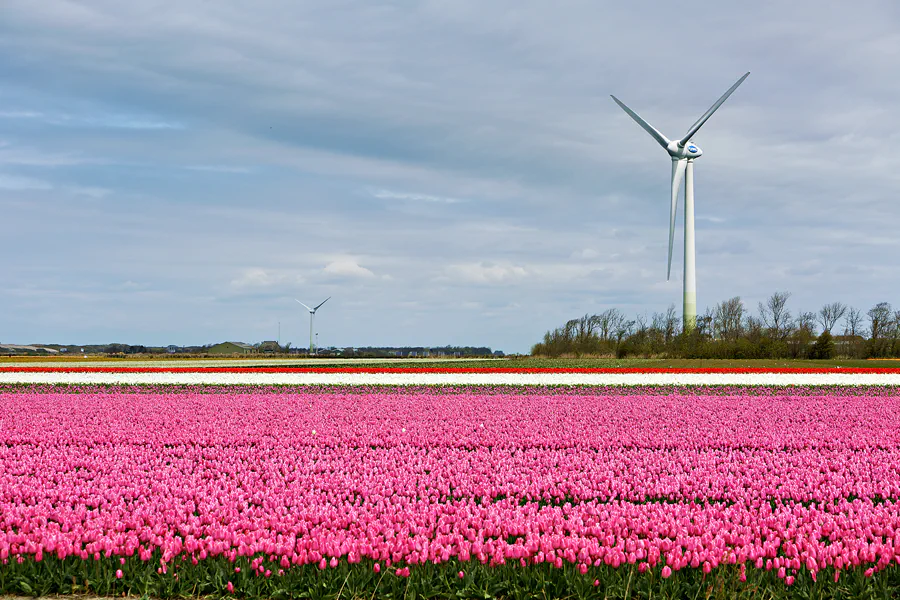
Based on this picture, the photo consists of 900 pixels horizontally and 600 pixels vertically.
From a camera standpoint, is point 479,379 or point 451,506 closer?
point 451,506

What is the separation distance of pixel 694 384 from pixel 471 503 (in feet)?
68.7

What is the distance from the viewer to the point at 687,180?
232 feet

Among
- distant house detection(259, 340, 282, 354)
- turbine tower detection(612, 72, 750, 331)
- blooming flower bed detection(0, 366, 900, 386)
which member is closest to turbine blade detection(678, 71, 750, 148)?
turbine tower detection(612, 72, 750, 331)

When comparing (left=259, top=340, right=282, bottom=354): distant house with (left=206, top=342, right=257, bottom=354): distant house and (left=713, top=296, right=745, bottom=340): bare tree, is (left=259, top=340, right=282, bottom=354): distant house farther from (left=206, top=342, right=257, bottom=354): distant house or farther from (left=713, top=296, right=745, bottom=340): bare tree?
(left=713, top=296, right=745, bottom=340): bare tree

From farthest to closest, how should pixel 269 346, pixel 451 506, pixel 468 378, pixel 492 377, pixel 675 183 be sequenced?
1. pixel 269 346
2. pixel 675 183
3. pixel 492 377
4. pixel 468 378
5. pixel 451 506

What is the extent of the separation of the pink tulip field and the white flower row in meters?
11.0

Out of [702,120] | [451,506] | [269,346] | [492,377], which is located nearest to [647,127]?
[702,120]

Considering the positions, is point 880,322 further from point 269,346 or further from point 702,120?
point 269,346

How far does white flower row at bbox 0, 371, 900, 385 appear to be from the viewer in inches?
1112

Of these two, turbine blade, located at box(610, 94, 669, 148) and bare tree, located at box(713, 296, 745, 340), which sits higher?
turbine blade, located at box(610, 94, 669, 148)

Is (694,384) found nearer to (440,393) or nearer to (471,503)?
(440,393)

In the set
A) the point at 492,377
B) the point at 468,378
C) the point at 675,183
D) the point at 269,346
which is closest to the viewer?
the point at 468,378

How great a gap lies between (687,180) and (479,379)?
158 ft

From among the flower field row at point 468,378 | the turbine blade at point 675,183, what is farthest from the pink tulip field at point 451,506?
the turbine blade at point 675,183
